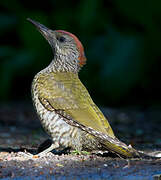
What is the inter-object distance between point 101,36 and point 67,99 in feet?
17.1

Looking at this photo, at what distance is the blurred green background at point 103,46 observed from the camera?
984cm

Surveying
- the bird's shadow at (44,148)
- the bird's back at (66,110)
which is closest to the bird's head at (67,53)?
the bird's back at (66,110)

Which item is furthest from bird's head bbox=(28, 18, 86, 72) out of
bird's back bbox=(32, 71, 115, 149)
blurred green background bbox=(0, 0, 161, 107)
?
blurred green background bbox=(0, 0, 161, 107)

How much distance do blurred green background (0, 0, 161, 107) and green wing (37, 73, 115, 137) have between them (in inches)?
166

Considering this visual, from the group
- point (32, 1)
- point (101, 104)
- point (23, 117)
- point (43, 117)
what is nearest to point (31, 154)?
point (43, 117)

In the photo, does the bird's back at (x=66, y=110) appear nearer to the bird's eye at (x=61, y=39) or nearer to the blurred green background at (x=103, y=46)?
the bird's eye at (x=61, y=39)

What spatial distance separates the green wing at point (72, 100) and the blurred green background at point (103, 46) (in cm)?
422

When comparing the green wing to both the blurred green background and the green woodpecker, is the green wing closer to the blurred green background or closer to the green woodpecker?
the green woodpecker

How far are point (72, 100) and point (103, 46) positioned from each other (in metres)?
4.99

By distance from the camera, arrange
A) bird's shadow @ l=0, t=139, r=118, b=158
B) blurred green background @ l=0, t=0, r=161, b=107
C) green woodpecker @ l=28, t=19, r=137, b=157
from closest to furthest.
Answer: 1. green woodpecker @ l=28, t=19, r=137, b=157
2. bird's shadow @ l=0, t=139, r=118, b=158
3. blurred green background @ l=0, t=0, r=161, b=107

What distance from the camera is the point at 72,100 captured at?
531cm

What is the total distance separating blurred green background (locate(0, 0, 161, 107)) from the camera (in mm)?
9836

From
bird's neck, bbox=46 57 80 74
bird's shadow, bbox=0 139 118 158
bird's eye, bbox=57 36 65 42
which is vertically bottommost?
bird's shadow, bbox=0 139 118 158

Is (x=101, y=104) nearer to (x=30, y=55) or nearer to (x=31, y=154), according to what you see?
(x=30, y=55)
